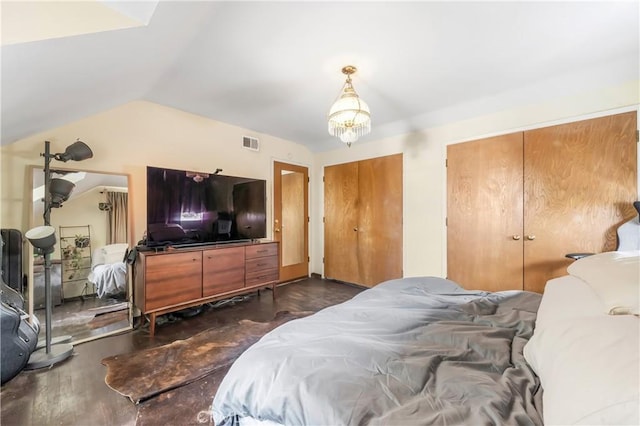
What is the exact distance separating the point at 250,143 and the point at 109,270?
2378 mm

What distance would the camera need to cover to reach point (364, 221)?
4.11 meters

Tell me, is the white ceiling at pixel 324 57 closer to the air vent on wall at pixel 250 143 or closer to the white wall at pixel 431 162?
the white wall at pixel 431 162

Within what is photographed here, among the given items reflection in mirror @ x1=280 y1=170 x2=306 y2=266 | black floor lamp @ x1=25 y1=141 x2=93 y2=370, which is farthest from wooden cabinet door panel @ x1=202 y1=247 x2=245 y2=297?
reflection in mirror @ x1=280 y1=170 x2=306 y2=266

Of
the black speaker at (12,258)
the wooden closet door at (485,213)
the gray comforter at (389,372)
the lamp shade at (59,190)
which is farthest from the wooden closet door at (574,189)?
the black speaker at (12,258)

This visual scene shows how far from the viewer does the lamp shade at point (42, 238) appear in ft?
6.27

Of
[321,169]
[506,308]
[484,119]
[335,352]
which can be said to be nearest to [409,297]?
[506,308]

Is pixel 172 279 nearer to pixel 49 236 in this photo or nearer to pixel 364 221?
pixel 49 236

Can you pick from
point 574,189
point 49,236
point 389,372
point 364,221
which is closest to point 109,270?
point 49,236

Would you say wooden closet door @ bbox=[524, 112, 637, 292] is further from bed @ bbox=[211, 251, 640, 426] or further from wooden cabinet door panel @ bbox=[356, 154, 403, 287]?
bed @ bbox=[211, 251, 640, 426]

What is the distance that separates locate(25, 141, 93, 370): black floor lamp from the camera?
Result: 194cm

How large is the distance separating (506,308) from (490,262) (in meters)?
1.81

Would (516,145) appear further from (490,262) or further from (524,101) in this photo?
(490,262)

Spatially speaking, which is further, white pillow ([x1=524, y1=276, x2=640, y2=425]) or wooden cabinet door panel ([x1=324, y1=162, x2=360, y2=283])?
wooden cabinet door panel ([x1=324, y1=162, x2=360, y2=283])

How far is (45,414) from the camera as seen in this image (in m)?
1.49
